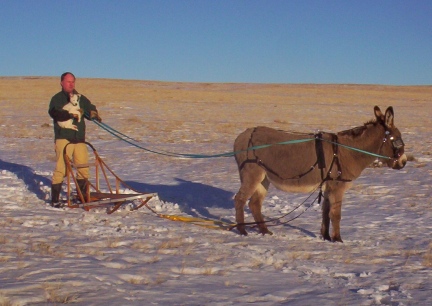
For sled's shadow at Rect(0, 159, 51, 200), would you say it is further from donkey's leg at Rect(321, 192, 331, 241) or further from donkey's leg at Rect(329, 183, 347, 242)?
donkey's leg at Rect(329, 183, 347, 242)

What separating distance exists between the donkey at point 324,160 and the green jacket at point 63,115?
9.77 feet

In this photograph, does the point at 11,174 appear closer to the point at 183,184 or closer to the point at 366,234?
the point at 183,184

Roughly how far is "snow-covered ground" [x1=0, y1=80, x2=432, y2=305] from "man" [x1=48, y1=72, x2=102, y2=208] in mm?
622

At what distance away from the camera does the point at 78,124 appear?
9.80 m

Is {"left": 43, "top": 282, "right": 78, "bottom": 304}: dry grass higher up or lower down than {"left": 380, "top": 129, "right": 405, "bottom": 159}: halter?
lower down

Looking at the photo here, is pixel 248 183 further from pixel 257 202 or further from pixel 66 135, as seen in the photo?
pixel 66 135

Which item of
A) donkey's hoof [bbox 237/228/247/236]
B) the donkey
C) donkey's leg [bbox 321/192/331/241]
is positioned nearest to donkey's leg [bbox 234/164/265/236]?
the donkey

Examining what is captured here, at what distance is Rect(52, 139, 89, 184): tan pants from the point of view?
972 centimetres

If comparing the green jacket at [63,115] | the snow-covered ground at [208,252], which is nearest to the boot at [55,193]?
the snow-covered ground at [208,252]

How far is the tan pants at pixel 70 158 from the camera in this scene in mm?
9719

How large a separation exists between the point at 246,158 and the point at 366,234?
2.24 meters

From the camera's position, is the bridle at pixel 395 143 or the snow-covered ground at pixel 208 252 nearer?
the snow-covered ground at pixel 208 252

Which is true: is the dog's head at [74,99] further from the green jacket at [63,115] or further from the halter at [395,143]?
the halter at [395,143]

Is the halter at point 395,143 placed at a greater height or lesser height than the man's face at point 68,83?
lesser
